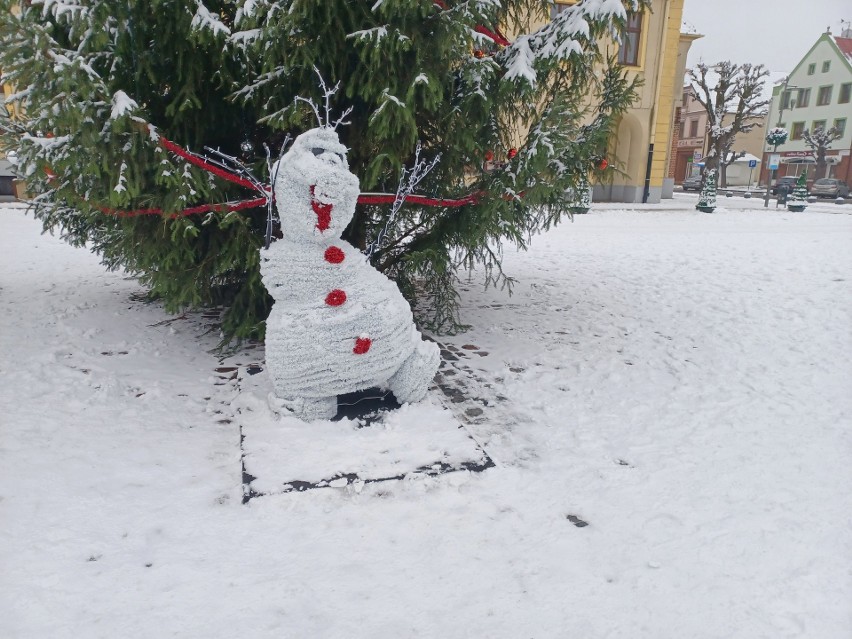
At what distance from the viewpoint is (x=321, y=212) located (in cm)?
305

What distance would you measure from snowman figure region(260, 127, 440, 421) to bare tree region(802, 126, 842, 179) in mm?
43764

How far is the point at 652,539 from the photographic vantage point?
8.66ft

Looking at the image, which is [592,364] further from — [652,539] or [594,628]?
[594,628]

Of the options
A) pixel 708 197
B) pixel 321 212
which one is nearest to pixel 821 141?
pixel 708 197

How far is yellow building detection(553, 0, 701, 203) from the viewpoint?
758 inches

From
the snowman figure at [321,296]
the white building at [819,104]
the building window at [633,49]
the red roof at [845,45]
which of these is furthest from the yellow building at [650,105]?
the red roof at [845,45]

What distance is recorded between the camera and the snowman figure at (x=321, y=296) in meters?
3.05

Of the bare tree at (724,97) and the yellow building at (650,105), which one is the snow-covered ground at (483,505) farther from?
the bare tree at (724,97)

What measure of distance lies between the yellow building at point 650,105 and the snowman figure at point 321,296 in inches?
686

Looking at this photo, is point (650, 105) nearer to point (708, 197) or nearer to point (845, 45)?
point (708, 197)

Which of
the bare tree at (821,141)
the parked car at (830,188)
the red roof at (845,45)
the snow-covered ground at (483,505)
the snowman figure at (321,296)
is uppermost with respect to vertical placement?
the red roof at (845,45)

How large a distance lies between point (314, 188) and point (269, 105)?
1.24 meters

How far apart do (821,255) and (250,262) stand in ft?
31.7

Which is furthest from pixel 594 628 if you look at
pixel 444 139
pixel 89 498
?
pixel 444 139
